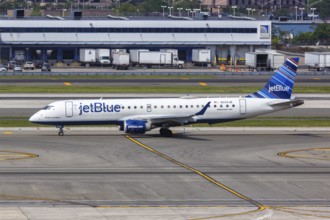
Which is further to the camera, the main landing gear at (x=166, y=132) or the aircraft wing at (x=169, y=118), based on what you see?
the main landing gear at (x=166, y=132)

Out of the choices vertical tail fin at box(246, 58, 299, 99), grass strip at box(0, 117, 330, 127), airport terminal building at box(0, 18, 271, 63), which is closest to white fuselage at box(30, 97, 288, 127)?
vertical tail fin at box(246, 58, 299, 99)

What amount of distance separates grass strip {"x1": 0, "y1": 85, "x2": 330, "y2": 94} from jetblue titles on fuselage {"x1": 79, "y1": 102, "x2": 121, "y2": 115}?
3636 cm

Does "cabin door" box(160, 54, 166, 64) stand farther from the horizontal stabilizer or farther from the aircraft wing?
the aircraft wing

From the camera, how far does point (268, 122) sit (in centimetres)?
8594

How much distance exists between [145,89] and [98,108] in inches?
1584

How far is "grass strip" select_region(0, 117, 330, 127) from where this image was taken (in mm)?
84019

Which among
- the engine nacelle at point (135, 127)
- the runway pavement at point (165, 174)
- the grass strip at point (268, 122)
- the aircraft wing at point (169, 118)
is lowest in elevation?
the runway pavement at point (165, 174)

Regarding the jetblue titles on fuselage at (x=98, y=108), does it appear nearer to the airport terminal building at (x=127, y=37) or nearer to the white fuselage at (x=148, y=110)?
the white fuselage at (x=148, y=110)

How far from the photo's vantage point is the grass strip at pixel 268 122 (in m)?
84.0

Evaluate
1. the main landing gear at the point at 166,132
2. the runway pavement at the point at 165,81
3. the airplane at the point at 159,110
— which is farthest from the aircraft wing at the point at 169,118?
the runway pavement at the point at 165,81

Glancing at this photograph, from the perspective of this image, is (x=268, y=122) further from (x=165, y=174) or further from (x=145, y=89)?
(x=145, y=89)

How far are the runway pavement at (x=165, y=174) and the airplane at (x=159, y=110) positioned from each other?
1.28 m

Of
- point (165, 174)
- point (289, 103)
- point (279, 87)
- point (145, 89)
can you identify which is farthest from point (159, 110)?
point (145, 89)

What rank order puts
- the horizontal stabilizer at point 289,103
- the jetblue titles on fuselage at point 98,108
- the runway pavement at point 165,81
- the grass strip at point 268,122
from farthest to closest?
1. the runway pavement at point 165,81
2. the grass strip at point 268,122
3. the horizontal stabilizer at point 289,103
4. the jetblue titles on fuselage at point 98,108
